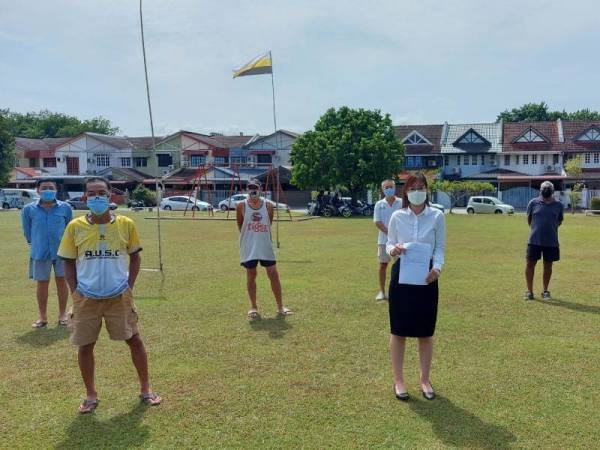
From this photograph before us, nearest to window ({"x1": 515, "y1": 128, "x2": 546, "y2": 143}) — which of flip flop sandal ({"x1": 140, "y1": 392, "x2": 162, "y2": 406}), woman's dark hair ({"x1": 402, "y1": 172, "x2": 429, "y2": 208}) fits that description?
woman's dark hair ({"x1": 402, "y1": 172, "x2": 429, "y2": 208})

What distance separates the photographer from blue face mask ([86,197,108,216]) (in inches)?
159

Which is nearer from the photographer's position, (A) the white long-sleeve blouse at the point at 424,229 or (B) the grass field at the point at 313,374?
(B) the grass field at the point at 313,374

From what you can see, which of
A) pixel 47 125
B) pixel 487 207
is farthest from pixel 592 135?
pixel 47 125

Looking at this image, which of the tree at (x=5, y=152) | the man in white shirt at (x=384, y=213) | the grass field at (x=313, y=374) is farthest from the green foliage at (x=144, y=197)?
the man in white shirt at (x=384, y=213)

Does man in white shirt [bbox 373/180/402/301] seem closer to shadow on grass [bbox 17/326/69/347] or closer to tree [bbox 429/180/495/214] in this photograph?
shadow on grass [bbox 17/326/69/347]

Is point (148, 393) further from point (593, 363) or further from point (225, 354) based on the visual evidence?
point (593, 363)

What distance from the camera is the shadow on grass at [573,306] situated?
7.27 m

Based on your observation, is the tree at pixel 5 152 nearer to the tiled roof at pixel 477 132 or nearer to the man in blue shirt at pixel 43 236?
the tiled roof at pixel 477 132

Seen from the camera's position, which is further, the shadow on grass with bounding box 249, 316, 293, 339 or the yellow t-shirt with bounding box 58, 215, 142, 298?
the shadow on grass with bounding box 249, 316, 293, 339

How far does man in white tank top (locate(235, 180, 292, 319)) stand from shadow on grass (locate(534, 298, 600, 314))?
3853mm

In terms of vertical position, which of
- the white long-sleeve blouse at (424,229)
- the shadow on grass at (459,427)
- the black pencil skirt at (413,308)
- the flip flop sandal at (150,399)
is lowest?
the shadow on grass at (459,427)

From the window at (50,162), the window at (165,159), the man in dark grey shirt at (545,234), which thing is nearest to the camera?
the man in dark grey shirt at (545,234)

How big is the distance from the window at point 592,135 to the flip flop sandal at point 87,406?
2149 inches

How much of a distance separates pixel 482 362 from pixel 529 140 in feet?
168
